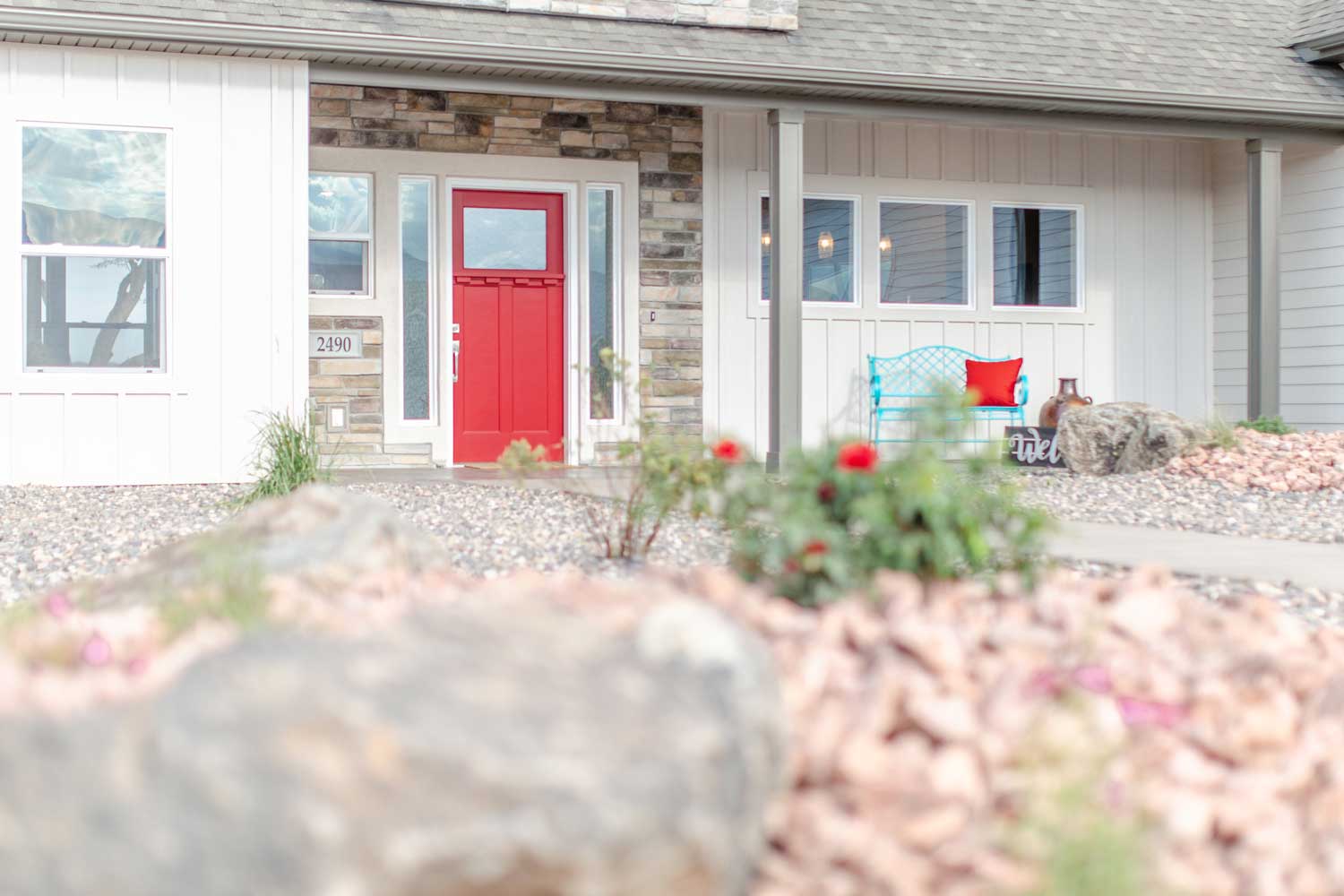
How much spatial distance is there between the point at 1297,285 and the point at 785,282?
4719 mm

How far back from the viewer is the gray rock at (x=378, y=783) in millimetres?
1490

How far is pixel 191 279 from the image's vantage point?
7402 millimetres

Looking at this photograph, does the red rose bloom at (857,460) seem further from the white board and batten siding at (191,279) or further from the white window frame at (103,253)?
the white window frame at (103,253)

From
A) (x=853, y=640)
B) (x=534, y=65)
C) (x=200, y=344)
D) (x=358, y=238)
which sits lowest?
(x=853, y=640)

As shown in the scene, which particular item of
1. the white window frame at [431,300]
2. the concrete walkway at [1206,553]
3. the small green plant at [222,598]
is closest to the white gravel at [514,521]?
the concrete walkway at [1206,553]

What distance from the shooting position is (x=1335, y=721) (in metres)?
2.47

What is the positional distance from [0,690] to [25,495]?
18.0ft

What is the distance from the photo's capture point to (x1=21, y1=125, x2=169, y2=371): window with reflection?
718 cm

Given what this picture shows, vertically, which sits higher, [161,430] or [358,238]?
[358,238]

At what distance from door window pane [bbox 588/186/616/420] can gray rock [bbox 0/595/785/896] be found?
8.09 metres

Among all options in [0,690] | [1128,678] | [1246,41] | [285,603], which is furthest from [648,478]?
[1246,41]

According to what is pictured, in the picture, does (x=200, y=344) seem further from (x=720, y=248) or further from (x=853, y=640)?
(x=853, y=640)

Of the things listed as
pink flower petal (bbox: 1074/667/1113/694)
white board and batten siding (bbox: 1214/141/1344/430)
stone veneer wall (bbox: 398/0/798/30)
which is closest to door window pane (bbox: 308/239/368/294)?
stone veneer wall (bbox: 398/0/798/30)

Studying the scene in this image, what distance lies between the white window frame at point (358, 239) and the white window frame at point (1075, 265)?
15.4ft
